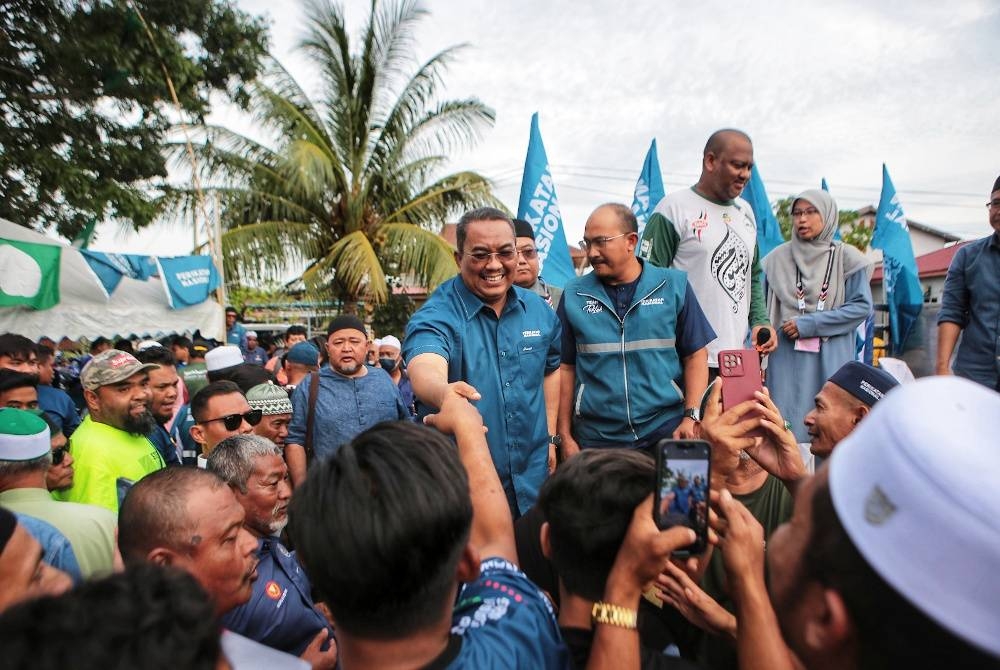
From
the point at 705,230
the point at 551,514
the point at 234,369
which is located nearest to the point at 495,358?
the point at 551,514

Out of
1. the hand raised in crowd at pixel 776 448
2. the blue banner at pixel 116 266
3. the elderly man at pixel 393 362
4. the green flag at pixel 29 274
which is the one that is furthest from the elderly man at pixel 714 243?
the blue banner at pixel 116 266

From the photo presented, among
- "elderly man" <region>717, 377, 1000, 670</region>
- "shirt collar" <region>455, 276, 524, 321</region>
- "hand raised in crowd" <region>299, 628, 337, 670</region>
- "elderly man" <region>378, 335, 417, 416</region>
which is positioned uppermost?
"shirt collar" <region>455, 276, 524, 321</region>

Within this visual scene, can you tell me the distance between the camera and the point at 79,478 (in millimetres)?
3213

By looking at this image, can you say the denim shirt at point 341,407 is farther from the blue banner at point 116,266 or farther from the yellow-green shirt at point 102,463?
the blue banner at point 116,266

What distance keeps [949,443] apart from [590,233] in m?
2.45

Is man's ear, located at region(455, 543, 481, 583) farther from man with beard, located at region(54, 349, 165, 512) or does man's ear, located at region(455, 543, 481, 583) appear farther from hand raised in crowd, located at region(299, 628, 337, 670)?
man with beard, located at region(54, 349, 165, 512)

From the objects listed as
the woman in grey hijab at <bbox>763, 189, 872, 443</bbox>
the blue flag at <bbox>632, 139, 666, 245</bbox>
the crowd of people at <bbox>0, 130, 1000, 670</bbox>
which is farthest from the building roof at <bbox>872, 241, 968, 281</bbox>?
the crowd of people at <bbox>0, 130, 1000, 670</bbox>

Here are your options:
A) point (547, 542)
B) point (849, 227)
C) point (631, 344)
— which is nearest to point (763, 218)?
point (631, 344)

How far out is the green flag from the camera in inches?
251

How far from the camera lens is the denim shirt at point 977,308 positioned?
3629 millimetres

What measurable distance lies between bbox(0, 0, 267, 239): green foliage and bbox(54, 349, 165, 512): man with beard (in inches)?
254

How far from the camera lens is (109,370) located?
364 cm

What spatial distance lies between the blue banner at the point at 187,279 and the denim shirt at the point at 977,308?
8556 millimetres

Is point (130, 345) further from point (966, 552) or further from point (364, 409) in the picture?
point (966, 552)
